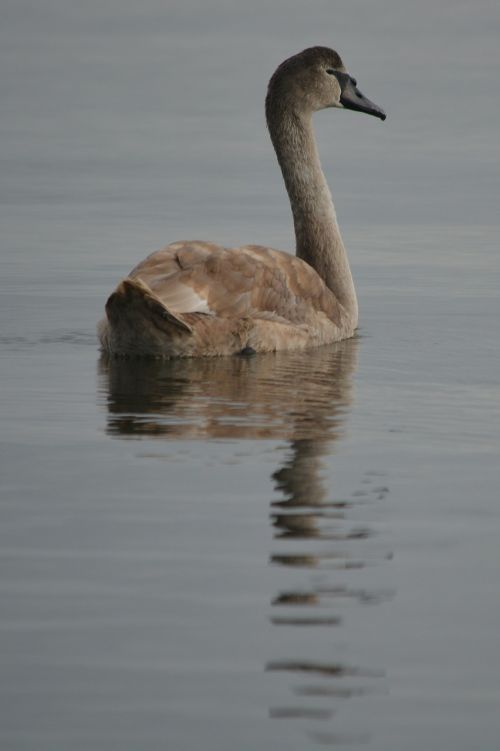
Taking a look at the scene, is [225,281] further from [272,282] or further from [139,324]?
[139,324]

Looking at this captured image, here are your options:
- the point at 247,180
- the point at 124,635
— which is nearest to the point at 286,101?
the point at 124,635

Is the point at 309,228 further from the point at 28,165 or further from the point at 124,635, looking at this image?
the point at 28,165

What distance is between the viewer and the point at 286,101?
1548 centimetres

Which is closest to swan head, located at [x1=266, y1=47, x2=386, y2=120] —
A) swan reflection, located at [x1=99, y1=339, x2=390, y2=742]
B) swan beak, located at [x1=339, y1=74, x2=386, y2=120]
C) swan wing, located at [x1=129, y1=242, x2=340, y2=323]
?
swan beak, located at [x1=339, y1=74, x2=386, y2=120]

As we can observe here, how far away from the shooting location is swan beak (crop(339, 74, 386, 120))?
15.6 meters

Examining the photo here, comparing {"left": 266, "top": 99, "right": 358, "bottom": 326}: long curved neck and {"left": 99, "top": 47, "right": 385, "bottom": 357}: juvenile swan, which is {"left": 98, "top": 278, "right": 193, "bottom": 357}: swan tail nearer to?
{"left": 99, "top": 47, "right": 385, "bottom": 357}: juvenile swan

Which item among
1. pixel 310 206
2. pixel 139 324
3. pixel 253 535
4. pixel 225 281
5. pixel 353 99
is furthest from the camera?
pixel 353 99

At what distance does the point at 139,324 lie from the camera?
40.3 feet

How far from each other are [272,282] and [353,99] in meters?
3.01

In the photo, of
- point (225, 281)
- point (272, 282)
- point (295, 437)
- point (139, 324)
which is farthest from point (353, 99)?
point (295, 437)

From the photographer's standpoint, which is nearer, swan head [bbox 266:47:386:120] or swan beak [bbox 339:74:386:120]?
swan head [bbox 266:47:386:120]

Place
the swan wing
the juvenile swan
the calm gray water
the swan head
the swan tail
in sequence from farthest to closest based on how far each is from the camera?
1. the swan head
2. the swan wing
3. the juvenile swan
4. the swan tail
5. the calm gray water

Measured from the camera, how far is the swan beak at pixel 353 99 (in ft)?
51.3

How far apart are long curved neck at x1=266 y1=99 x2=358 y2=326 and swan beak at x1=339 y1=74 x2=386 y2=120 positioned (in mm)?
367
